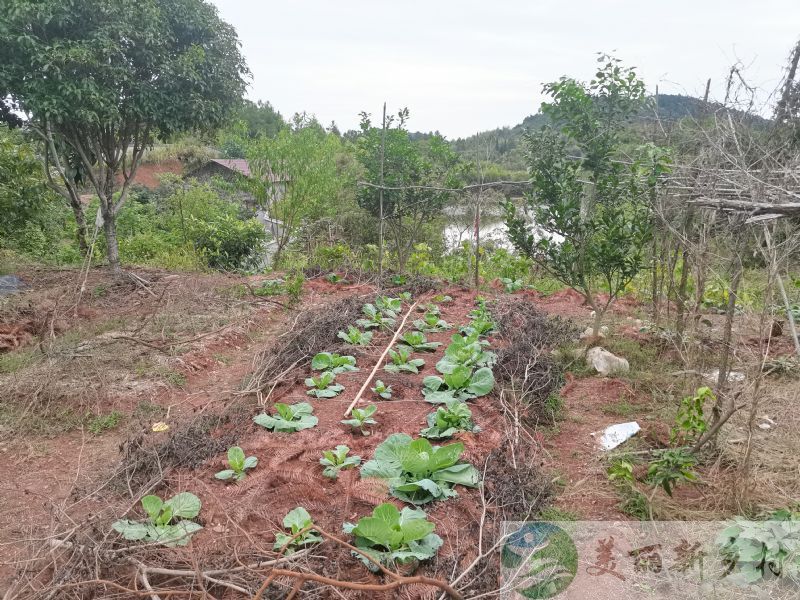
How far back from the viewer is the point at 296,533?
2281mm

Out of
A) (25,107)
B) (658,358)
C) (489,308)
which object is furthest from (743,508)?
(25,107)

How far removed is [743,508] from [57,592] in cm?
314

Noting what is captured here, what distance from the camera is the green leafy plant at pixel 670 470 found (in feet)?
9.64

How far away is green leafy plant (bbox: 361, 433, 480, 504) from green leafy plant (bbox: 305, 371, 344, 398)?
110cm

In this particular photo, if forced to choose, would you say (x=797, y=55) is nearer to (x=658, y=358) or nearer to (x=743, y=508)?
(x=658, y=358)

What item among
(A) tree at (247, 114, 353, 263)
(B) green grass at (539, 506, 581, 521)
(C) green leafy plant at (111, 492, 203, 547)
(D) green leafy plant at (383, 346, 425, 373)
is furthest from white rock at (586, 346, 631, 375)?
(A) tree at (247, 114, 353, 263)

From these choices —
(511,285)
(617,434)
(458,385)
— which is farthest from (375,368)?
(511,285)

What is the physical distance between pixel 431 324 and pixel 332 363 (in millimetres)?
1551

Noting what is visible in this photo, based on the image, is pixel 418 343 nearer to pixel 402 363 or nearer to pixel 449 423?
pixel 402 363

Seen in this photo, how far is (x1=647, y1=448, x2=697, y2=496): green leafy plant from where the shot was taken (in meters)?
2.94

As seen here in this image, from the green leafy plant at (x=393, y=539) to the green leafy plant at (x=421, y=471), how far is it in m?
0.34

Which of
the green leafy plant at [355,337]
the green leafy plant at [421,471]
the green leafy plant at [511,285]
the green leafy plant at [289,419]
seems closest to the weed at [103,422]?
the green leafy plant at [289,419]

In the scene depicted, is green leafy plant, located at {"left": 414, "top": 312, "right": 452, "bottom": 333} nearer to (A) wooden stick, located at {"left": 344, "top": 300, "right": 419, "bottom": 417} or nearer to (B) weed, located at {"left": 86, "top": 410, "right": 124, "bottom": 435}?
(A) wooden stick, located at {"left": 344, "top": 300, "right": 419, "bottom": 417}

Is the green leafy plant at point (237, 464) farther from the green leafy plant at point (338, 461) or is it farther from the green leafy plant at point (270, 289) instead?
the green leafy plant at point (270, 289)
